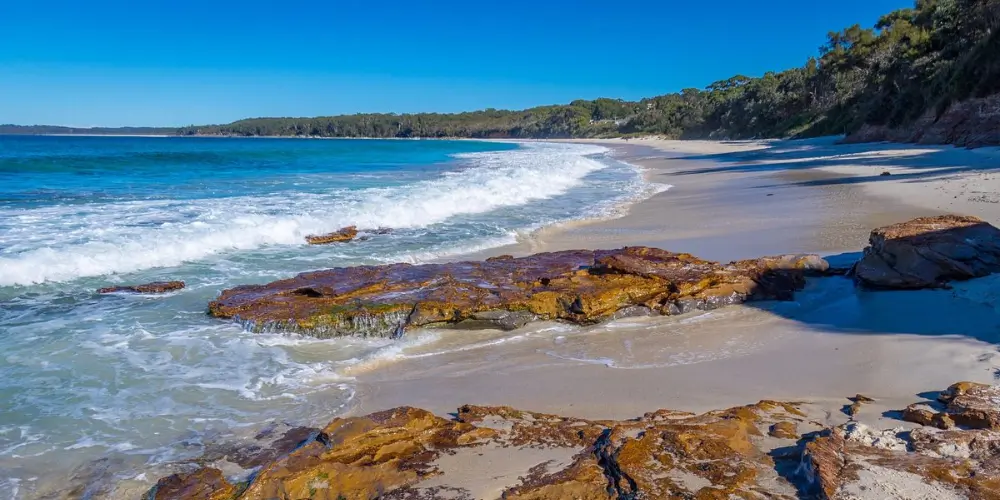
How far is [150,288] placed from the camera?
23.3 ft

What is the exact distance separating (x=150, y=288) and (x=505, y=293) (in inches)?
164

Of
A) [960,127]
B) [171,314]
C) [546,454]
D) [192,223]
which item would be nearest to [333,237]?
[192,223]

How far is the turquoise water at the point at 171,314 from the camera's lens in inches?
150

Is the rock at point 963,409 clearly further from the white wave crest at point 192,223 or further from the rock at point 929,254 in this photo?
the white wave crest at point 192,223

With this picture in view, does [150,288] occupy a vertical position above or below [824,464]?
below

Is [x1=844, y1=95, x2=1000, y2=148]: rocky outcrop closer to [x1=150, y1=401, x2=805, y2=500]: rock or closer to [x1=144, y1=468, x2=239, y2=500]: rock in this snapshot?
[x1=150, y1=401, x2=805, y2=500]: rock

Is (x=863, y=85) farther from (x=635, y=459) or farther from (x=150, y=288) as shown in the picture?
(x=635, y=459)

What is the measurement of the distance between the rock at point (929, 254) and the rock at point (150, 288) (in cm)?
737

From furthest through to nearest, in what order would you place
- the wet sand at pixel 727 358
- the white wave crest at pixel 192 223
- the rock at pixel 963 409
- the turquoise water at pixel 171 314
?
1. the white wave crest at pixel 192 223
2. the wet sand at pixel 727 358
3. the turquoise water at pixel 171 314
4. the rock at pixel 963 409

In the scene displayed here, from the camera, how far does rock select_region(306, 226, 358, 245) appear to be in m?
10.3

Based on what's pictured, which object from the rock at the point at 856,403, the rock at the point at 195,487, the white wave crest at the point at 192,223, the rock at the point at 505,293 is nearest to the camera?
the rock at the point at 195,487

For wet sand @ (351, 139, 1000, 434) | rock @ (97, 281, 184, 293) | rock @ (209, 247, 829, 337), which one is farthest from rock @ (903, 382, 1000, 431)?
rock @ (97, 281, 184, 293)

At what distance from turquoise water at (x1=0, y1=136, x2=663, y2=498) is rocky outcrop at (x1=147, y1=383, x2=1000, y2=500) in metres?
0.89

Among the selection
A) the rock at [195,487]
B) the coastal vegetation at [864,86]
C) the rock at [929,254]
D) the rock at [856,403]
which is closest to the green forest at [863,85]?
the coastal vegetation at [864,86]
